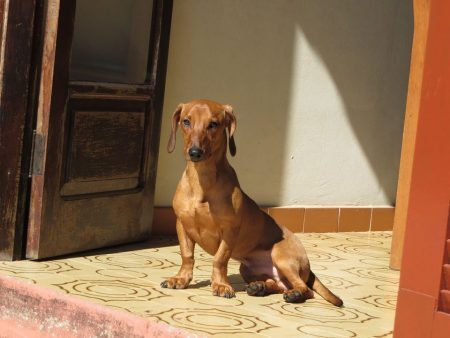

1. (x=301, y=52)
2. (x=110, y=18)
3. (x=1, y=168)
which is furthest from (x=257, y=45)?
(x=1, y=168)

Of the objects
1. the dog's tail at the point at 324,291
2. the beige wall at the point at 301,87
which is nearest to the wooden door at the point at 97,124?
the beige wall at the point at 301,87

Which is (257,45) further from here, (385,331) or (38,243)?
(385,331)

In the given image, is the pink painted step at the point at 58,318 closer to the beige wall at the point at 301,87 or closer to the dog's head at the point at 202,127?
the dog's head at the point at 202,127

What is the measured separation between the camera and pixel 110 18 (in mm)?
6066

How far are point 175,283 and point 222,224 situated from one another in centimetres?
42

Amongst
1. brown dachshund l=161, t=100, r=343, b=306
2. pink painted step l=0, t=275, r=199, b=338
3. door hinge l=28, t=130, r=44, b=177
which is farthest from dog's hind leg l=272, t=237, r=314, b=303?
door hinge l=28, t=130, r=44, b=177

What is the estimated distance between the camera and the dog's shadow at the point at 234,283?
536 cm

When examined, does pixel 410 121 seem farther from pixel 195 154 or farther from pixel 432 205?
pixel 432 205

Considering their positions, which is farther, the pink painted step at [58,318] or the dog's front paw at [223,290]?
the dog's front paw at [223,290]

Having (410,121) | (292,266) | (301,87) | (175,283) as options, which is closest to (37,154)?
(175,283)

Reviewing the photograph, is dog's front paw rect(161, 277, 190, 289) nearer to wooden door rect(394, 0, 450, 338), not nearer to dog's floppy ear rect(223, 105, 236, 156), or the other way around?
dog's floppy ear rect(223, 105, 236, 156)

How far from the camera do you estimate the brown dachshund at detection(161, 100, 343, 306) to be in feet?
16.4

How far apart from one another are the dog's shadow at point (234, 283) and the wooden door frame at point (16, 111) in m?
1.06

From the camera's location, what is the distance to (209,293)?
17.0 ft
